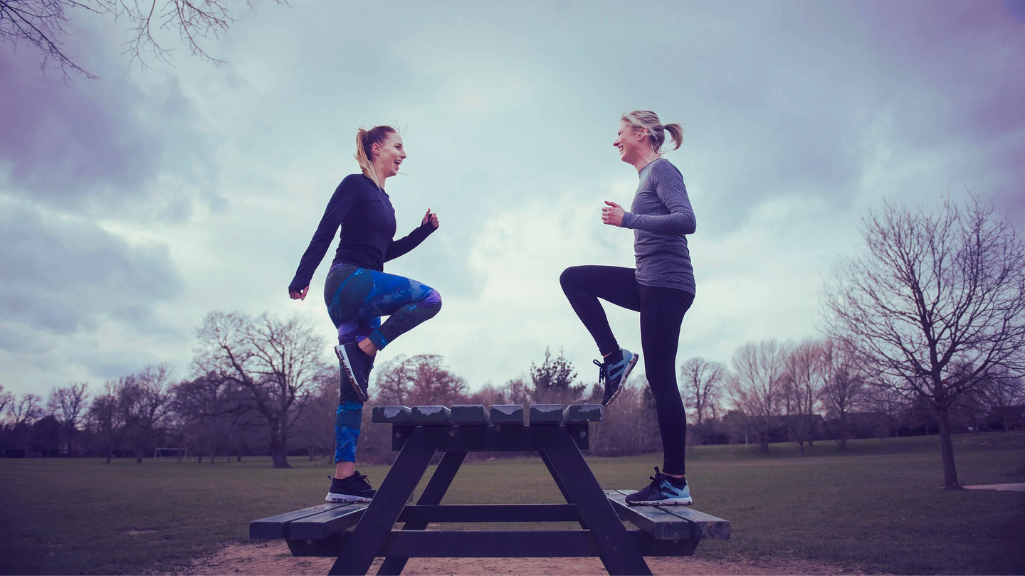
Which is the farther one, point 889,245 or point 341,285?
point 889,245

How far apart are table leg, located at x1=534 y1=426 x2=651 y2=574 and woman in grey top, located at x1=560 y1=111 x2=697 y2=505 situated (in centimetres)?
48

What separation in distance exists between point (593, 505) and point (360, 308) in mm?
1683

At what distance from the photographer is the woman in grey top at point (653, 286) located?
2893 millimetres

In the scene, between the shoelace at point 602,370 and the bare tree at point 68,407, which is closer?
the shoelace at point 602,370

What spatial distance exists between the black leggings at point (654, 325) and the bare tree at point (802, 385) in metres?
54.5

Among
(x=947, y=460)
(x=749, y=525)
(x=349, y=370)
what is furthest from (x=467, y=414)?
(x=947, y=460)

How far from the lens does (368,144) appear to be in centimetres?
377

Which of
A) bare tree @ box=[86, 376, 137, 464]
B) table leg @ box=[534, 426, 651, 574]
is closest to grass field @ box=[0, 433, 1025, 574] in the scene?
table leg @ box=[534, 426, 651, 574]

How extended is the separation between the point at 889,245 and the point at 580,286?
15671mm

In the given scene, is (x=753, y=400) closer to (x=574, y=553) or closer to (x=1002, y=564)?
(x=1002, y=564)

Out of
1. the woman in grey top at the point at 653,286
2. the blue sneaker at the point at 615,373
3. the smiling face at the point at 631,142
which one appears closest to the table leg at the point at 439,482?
the blue sneaker at the point at 615,373

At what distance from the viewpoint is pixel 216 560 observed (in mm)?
6547

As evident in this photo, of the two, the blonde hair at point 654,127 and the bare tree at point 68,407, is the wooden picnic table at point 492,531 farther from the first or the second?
the bare tree at point 68,407

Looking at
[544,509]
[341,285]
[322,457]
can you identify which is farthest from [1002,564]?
[322,457]
